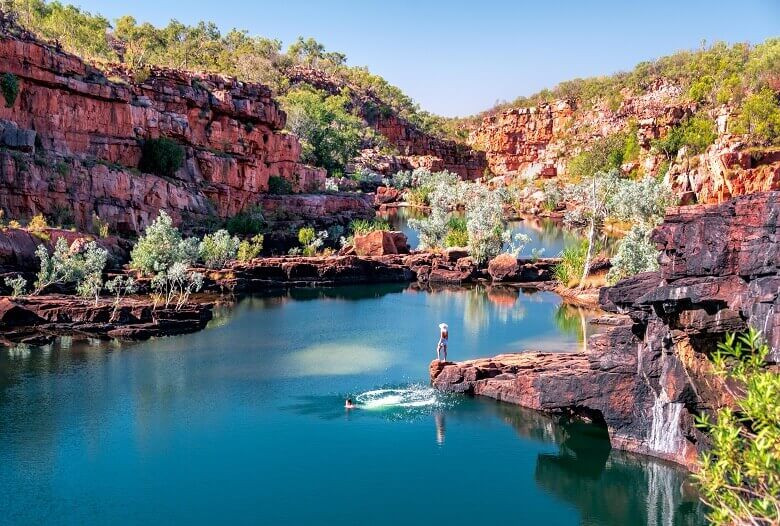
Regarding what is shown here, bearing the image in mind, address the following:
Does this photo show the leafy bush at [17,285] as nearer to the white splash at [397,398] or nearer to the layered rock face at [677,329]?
the white splash at [397,398]

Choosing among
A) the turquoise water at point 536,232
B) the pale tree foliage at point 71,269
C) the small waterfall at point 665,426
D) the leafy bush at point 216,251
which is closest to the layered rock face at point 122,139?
the leafy bush at point 216,251

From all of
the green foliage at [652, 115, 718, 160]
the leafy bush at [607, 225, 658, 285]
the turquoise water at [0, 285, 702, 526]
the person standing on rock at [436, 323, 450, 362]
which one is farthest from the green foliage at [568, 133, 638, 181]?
the person standing on rock at [436, 323, 450, 362]

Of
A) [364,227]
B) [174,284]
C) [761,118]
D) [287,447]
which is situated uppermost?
[761,118]

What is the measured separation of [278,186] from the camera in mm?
70188

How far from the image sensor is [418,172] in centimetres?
11456

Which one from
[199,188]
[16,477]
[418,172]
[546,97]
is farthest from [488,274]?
[546,97]

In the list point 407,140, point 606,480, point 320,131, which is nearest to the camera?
point 606,480

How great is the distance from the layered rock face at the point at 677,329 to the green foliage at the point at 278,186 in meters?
48.0

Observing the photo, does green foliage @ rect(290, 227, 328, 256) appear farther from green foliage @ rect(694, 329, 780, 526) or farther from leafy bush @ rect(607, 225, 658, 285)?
green foliage @ rect(694, 329, 780, 526)

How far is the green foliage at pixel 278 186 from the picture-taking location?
229 ft

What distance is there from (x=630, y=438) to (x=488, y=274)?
2983 cm

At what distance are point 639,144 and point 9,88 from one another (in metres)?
79.0

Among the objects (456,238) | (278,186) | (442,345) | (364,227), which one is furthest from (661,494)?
(278,186)

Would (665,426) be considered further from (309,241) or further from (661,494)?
(309,241)
